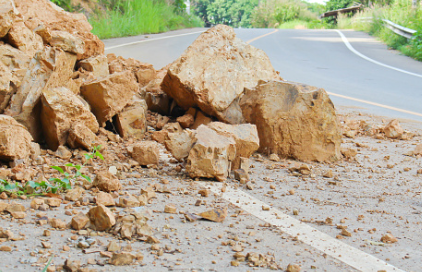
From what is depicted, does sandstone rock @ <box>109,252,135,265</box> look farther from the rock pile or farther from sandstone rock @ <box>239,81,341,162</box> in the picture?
sandstone rock @ <box>239,81,341,162</box>

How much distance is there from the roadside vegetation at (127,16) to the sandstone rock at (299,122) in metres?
10.3

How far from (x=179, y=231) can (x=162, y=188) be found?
0.72m

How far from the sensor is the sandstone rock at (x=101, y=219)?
250cm

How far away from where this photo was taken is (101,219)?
99.1 inches

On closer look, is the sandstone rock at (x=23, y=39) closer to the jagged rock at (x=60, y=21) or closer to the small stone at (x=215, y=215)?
the jagged rock at (x=60, y=21)

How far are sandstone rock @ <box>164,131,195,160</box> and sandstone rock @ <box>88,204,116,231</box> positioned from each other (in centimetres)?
135

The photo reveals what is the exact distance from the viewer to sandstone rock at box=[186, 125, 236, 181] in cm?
351

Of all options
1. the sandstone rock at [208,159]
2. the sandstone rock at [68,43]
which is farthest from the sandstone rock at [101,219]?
the sandstone rock at [68,43]

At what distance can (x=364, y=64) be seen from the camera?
1213 cm

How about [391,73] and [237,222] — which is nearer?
[237,222]

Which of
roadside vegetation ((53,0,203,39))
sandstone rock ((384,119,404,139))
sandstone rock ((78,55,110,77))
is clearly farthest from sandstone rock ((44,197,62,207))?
roadside vegetation ((53,0,203,39))

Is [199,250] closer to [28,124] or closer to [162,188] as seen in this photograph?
[162,188]

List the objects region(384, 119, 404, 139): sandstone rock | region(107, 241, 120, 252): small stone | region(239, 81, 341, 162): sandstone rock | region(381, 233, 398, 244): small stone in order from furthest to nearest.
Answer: region(384, 119, 404, 139): sandstone rock, region(239, 81, 341, 162): sandstone rock, region(381, 233, 398, 244): small stone, region(107, 241, 120, 252): small stone

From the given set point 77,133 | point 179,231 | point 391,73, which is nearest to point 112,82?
point 77,133
